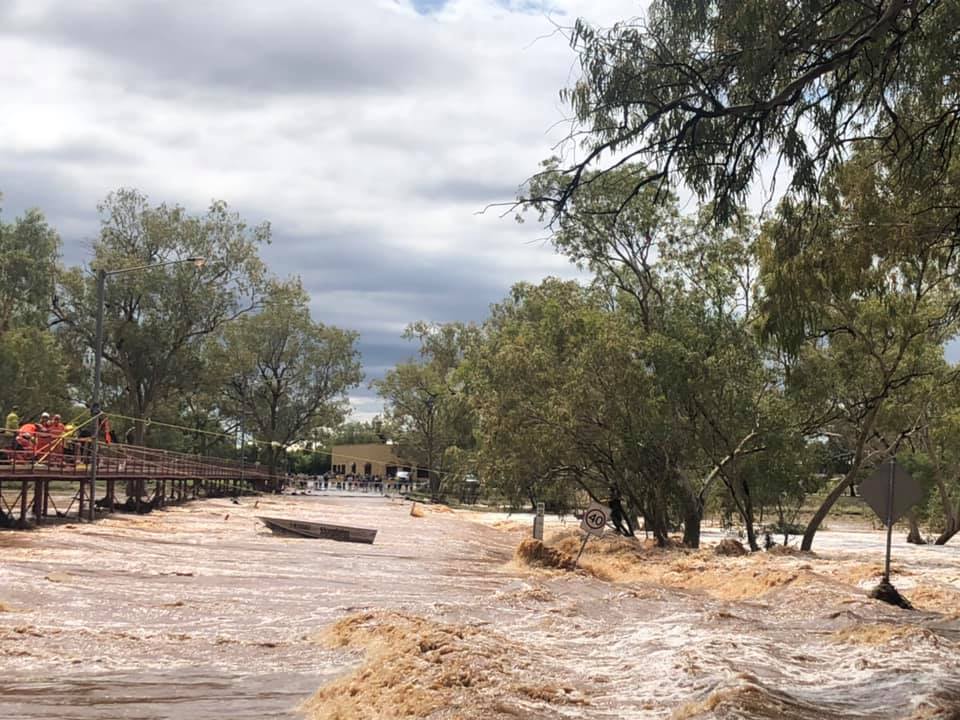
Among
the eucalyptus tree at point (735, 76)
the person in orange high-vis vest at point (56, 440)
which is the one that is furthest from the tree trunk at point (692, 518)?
the eucalyptus tree at point (735, 76)

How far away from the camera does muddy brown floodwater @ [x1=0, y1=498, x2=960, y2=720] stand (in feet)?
33.8

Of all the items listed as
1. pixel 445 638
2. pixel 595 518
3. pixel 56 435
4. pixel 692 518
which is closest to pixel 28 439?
pixel 56 435

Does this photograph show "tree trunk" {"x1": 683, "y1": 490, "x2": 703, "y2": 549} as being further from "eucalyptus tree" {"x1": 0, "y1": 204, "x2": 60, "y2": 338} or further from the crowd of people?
"eucalyptus tree" {"x1": 0, "y1": 204, "x2": 60, "y2": 338}

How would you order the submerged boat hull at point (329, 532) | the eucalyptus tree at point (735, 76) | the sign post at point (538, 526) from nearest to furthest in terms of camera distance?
the eucalyptus tree at point (735, 76) → the submerged boat hull at point (329, 532) → the sign post at point (538, 526)

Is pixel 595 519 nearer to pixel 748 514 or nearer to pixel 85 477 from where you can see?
pixel 748 514

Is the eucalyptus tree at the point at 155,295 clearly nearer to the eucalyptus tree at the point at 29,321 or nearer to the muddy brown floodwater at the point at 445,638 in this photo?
the eucalyptus tree at the point at 29,321

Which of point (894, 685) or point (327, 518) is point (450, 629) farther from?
point (327, 518)

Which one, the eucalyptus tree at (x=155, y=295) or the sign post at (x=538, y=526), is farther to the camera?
the eucalyptus tree at (x=155, y=295)

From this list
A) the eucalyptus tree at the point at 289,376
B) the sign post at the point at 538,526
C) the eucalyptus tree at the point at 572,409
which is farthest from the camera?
the eucalyptus tree at the point at 289,376

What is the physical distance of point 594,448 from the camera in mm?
38562

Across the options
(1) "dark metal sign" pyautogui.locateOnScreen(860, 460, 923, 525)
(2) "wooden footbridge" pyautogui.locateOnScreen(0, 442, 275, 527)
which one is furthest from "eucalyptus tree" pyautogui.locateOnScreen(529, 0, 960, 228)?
(2) "wooden footbridge" pyautogui.locateOnScreen(0, 442, 275, 527)

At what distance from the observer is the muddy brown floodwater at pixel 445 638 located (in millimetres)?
10297

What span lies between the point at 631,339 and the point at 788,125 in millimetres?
24036

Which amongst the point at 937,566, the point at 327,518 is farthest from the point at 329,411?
the point at 937,566
